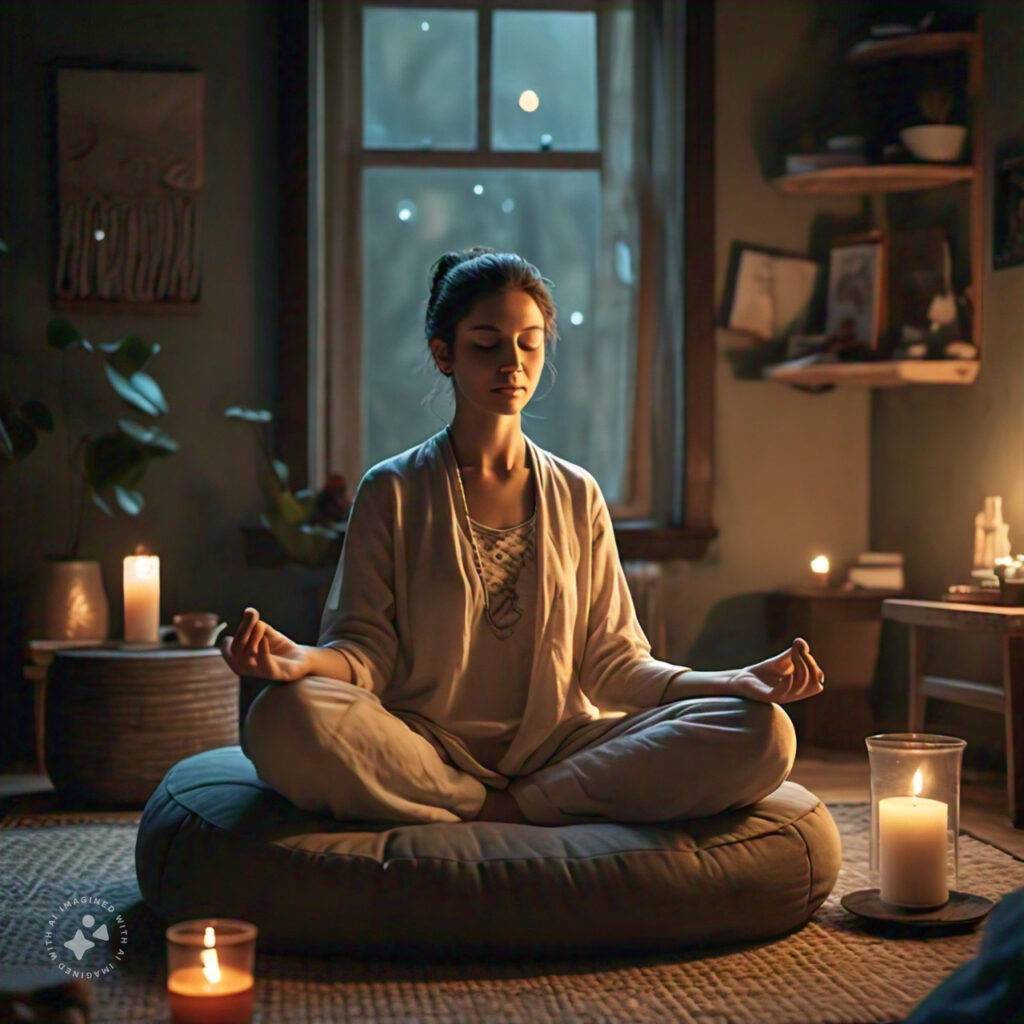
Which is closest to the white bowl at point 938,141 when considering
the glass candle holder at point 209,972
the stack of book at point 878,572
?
the stack of book at point 878,572

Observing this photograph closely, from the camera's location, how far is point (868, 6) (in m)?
4.67

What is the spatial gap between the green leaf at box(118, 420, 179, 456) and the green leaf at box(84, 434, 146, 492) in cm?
2

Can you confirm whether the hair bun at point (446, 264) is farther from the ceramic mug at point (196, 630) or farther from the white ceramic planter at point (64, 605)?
the white ceramic planter at point (64, 605)

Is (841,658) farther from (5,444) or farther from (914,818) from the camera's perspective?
(5,444)

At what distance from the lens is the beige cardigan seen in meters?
2.53

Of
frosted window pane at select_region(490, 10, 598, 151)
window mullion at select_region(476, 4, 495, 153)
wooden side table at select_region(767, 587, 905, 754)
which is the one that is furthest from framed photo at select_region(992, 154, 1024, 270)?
window mullion at select_region(476, 4, 495, 153)

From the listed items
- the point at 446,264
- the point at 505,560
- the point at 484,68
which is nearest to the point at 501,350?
the point at 446,264

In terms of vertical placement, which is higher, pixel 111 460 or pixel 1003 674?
pixel 111 460

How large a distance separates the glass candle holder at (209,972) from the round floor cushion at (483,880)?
45 centimetres

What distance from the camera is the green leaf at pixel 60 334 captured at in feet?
13.8

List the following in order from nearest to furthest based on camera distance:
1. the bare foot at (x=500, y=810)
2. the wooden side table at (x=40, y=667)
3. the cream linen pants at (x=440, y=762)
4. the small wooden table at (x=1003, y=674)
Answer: the cream linen pants at (x=440, y=762)
the bare foot at (x=500, y=810)
the small wooden table at (x=1003, y=674)
the wooden side table at (x=40, y=667)

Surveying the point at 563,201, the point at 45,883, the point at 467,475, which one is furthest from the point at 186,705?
the point at 563,201

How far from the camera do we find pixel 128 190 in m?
4.45

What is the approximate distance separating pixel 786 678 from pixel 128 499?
2553mm
